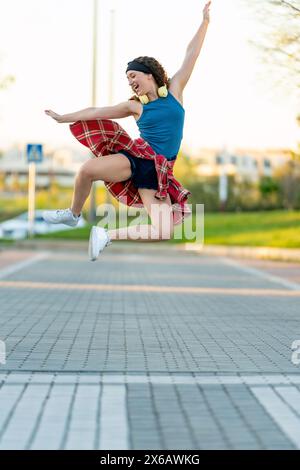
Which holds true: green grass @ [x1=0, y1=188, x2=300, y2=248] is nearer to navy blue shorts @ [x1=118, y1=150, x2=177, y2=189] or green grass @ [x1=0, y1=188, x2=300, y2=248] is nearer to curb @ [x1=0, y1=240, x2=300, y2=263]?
curb @ [x1=0, y1=240, x2=300, y2=263]

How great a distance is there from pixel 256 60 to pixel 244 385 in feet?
52.9

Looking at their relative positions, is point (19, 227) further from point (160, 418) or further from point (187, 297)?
point (160, 418)

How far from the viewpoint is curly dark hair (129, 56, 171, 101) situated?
7.53m

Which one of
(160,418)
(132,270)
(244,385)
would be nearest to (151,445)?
(160,418)

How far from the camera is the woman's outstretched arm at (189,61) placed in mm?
7754

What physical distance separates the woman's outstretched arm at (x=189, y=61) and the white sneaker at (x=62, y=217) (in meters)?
1.22

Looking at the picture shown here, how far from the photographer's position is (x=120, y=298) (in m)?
13.1

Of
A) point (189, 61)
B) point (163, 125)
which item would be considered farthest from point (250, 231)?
point (163, 125)

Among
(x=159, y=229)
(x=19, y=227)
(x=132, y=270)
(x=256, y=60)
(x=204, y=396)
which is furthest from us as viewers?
(x=19, y=227)

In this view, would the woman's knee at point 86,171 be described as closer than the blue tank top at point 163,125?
Yes

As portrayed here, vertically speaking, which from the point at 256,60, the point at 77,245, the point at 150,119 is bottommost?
the point at 77,245

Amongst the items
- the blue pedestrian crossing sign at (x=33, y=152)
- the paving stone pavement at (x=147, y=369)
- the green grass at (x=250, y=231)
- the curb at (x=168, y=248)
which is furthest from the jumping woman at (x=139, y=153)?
the green grass at (x=250, y=231)

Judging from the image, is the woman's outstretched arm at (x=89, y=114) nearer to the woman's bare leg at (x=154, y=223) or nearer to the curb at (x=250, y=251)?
the woman's bare leg at (x=154, y=223)

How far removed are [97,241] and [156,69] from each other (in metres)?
1.34
